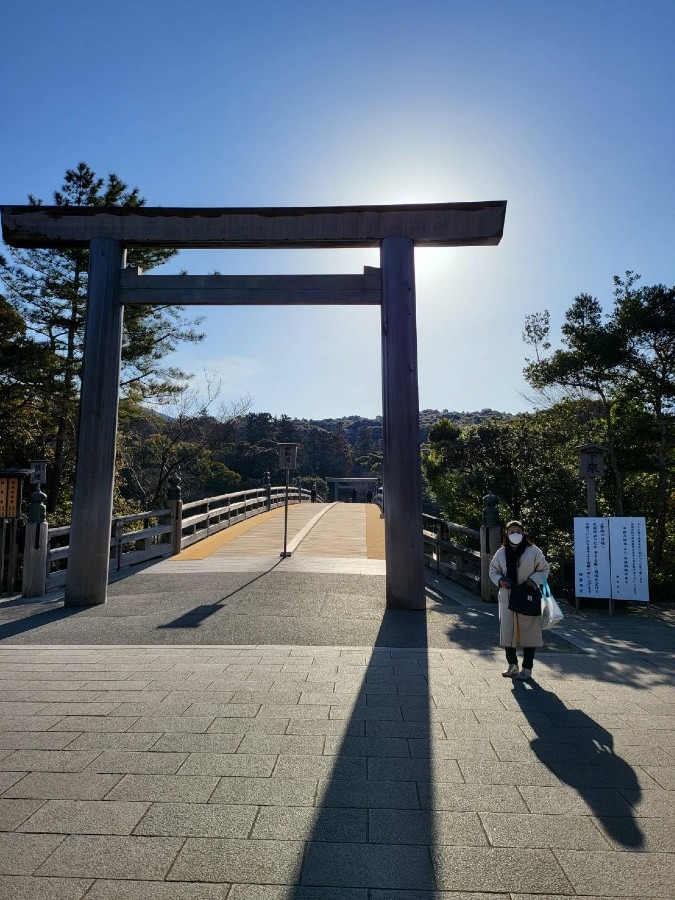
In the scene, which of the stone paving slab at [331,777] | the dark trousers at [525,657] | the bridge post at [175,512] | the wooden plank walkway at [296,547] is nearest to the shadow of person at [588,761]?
the stone paving slab at [331,777]

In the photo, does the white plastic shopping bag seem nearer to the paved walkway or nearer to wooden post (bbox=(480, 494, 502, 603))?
the paved walkway

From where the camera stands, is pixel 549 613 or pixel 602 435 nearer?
pixel 549 613

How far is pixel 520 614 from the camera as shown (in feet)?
16.5

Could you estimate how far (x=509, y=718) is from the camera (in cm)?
389

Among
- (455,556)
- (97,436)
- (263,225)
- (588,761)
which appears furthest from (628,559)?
(97,436)

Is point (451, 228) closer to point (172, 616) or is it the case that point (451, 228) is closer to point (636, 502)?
point (172, 616)

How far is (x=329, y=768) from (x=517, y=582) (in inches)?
106

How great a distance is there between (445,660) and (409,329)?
450 cm

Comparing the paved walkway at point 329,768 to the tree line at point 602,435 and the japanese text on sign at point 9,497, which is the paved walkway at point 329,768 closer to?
the japanese text on sign at point 9,497

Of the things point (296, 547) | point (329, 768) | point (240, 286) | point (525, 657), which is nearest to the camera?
point (329, 768)

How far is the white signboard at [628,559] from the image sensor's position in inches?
299

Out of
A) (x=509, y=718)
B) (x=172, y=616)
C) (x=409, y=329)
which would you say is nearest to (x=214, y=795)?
(x=509, y=718)

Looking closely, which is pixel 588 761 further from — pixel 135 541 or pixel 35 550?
pixel 135 541

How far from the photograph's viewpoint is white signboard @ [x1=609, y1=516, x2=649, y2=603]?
7.61 metres
